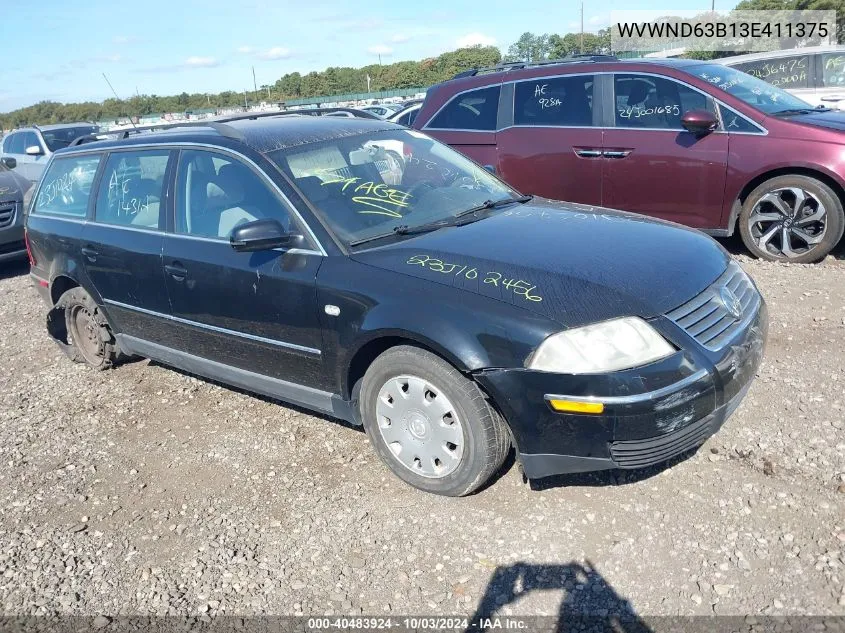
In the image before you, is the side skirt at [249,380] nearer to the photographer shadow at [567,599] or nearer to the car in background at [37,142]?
the photographer shadow at [567,599]

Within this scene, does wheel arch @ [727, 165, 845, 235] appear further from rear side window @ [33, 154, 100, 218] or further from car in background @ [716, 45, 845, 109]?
rear side window @ [33, 154, 100, 218]

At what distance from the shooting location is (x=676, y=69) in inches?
248

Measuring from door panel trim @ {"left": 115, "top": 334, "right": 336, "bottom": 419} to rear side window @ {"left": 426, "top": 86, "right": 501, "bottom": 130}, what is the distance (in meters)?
4.11

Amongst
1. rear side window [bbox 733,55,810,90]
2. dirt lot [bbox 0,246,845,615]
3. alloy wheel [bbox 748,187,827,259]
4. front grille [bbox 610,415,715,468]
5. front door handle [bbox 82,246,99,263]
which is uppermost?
rear side window [bbox 733,55,810,90]

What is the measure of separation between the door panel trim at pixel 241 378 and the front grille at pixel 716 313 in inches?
66.2

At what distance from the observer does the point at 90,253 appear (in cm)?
464

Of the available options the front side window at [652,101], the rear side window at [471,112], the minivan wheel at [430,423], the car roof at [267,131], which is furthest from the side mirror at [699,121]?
the minivan wheel at [430,423]

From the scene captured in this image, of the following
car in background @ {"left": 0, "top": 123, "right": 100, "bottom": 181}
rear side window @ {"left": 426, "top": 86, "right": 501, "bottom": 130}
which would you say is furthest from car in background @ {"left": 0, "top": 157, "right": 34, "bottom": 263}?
rear side window @ {"left": 426, "top": 86, "right": 501, "bottom": 130}

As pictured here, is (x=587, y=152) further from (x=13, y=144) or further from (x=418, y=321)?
(x=13, y=144)

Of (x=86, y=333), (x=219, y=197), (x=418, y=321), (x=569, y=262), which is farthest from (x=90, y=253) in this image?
(x=569, y=262)

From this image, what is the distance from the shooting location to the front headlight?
8.90 ft

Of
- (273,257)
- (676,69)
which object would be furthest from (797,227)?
(273,257)

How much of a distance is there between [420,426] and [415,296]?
0.61m

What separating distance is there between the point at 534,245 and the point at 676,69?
12.9ft
